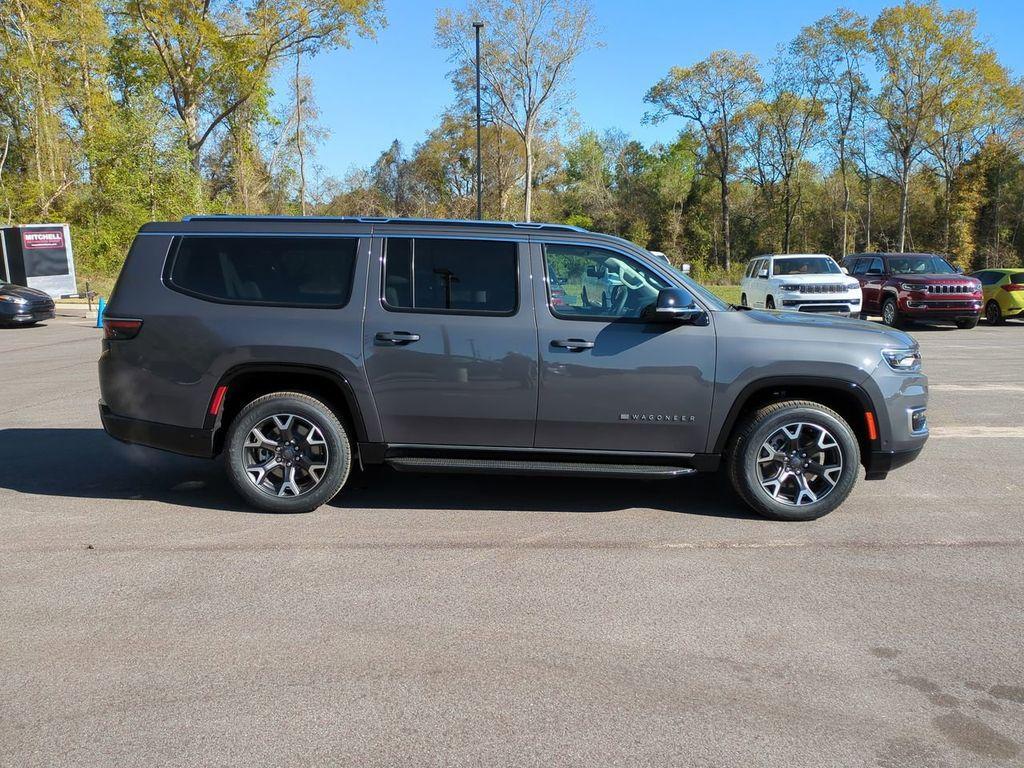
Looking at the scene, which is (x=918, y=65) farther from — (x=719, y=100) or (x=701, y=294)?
(x=701, y=294)

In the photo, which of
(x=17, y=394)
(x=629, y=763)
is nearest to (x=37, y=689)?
(x=629, y=763)

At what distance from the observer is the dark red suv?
1950 centimetres

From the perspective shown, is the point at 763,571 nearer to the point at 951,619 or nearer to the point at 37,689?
the point at 951,619

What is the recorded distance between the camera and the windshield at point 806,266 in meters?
20.1

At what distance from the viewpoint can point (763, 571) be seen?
15.1ft

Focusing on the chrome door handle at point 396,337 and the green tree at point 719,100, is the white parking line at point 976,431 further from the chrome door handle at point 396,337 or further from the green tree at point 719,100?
the green tree at point 719,100

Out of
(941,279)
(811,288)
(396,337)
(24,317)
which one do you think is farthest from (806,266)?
(24,317)

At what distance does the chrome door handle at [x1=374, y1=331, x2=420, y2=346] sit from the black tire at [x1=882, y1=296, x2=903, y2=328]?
17.8 m

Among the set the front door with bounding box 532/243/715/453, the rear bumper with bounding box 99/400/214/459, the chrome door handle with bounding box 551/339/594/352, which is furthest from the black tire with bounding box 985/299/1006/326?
the rear bumper with bounding box 99/400/214/459

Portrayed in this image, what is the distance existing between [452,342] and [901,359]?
298cm

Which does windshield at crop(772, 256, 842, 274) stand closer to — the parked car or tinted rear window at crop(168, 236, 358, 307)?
tinted rear window at crop(168, 236, 358, 307)

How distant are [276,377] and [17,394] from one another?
6659 millimetres

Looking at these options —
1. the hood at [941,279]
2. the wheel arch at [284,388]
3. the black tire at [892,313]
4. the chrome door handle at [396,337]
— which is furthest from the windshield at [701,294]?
the black tire at [892,313]

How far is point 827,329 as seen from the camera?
5484 millimetres
